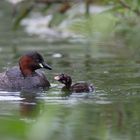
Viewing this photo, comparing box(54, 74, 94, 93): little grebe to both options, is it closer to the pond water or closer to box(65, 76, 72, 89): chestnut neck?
box(65, 76, 72, 89): chestnut neck

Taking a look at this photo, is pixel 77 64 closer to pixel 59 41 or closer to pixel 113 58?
pixel 113 58

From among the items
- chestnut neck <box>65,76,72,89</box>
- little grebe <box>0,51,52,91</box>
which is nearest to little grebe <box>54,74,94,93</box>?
chestnut neck <box>65,76,72,89</box>

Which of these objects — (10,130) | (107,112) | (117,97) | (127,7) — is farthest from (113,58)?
(10,130)

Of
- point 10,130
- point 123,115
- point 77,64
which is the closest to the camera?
point 10,130

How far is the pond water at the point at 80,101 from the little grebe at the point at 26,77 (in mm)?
247

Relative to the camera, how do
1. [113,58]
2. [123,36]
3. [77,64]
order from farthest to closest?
[123,36]
[113,58]
[77,64]

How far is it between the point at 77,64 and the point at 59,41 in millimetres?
5208

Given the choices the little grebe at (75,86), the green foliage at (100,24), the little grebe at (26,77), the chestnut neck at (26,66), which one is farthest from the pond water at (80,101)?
the green foliage at (100,24)

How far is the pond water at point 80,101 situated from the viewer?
11.0ft

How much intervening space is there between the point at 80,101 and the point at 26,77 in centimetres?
200

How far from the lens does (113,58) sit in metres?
13.1

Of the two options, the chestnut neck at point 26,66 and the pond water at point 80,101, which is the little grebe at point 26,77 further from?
the pond water at point 80,101

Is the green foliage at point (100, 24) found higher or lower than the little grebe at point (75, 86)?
lower

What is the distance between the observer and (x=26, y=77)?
9820 mm
